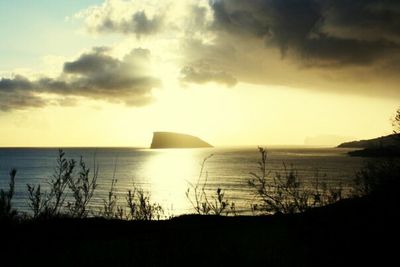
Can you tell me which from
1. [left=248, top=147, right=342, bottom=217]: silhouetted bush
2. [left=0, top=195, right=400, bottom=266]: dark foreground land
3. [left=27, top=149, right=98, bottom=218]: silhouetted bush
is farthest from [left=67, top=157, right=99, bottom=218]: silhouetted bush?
[left=248, top=147, right=342, bottom=217]: silhouetted bush

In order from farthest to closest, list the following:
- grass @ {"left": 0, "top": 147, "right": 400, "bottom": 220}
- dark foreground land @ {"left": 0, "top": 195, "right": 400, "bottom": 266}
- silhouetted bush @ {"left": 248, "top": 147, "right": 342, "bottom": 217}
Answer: grass @ {"left": 0, "top": 147, "right": 400, "bottom": 220} < silhouetted bush @ {"left": 248, "top": 147, "right": 342, "bottom": 217} < dark foreground land @ {"left": 0, "top": 195, "right": 400, "bottom": 266}

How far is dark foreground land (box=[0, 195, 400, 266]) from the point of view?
698 cm

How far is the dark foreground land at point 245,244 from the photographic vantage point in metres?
6.98

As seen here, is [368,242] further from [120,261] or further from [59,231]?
[59,231]

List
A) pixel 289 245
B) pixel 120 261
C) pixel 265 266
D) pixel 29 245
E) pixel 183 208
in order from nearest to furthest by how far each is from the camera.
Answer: pixel 265 266
pixel 120 261
pixel 289 245
pixel 29 245
pixel 183 208

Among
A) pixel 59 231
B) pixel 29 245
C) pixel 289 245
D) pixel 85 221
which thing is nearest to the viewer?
pixel 289 245

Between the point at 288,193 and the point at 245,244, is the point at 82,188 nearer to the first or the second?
the point at 288,193

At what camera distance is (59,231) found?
12.5 meters

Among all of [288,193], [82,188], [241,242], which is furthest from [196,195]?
[241,242]

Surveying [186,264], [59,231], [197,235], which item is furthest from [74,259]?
[59,231]

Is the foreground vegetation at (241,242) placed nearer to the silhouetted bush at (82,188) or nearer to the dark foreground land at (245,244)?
the dark foreground land at (245,244)

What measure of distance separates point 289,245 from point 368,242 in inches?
92.2

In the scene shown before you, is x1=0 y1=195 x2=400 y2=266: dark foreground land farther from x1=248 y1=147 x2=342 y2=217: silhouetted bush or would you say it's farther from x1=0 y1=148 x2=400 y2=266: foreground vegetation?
x1=248 y1=147 x2=342 y2=217: silhouetted bush

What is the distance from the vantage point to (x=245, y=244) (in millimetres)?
9656
